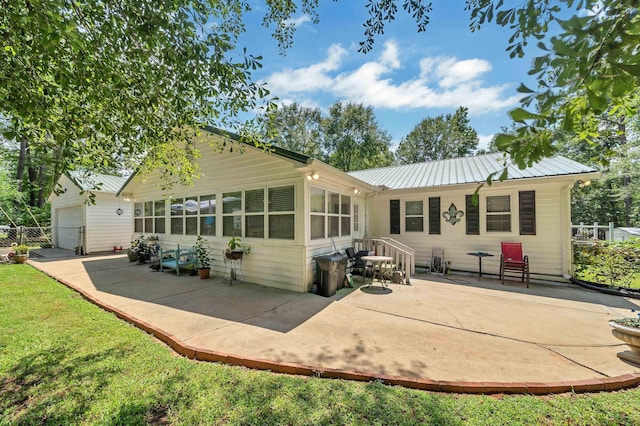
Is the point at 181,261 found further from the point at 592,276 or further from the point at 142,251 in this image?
the point at 592,276

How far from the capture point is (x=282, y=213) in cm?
664

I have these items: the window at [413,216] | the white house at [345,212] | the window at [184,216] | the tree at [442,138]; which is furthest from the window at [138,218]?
the tree at [442,138]

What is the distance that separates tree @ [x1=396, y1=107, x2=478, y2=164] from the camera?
26672 mm

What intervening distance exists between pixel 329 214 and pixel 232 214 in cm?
297

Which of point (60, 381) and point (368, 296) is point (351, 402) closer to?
point (60, 381)

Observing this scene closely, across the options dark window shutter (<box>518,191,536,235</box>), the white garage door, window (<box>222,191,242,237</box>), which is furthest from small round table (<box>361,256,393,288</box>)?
the white garage door

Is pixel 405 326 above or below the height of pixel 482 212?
below

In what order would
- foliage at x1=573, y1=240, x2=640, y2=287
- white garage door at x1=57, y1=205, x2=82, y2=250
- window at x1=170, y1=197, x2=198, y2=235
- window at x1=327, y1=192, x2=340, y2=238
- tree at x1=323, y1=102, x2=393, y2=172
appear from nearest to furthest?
foliage at x1=573, y1=240, x2=640, y2=287, window at x1=327, y1=192, x2=340, y2=238, window at x1=170, y1=197, x2=198, y2=235, white garage door at x1=57, y1=205, x2=82, y2=250, tree at x1=323, y1=102, x2=393, y2=172

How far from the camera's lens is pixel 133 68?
334 centimetres

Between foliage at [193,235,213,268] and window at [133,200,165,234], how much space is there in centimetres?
306

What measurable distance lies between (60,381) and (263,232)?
15.2 ft

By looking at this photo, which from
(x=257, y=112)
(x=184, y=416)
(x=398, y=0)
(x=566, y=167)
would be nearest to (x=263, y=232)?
(x=257, y=112)

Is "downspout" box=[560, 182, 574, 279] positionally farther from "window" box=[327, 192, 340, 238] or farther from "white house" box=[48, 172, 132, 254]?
"white house" box=[48, 172, 132, 254]

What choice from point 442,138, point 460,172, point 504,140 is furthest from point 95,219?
point 442,138
